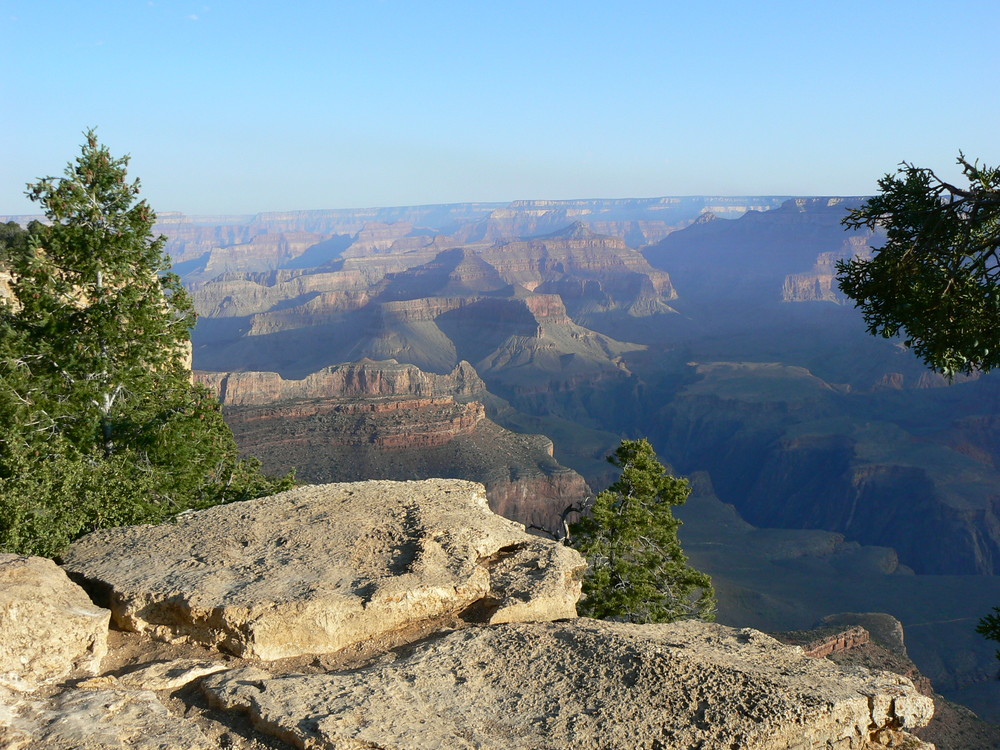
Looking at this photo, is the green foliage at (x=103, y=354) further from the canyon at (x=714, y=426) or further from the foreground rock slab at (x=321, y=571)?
the canyon at (x=714, y=426)

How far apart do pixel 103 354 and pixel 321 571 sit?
6501 millimetres

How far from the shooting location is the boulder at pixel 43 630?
680cm

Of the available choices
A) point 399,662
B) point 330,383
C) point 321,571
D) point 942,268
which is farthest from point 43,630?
point 330,383

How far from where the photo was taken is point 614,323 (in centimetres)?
18588

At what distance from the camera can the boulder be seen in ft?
22.3

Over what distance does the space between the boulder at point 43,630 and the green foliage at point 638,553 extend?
9090 millimetres

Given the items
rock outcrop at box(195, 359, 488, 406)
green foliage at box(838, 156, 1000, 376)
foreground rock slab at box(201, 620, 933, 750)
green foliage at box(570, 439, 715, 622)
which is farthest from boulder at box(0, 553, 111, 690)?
rock outcrop at box(195, 359, 488, 406)

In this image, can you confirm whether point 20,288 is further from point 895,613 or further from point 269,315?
point 269,315

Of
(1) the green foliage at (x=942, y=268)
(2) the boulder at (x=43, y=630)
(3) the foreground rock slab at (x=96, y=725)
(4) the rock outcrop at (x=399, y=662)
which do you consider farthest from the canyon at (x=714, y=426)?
(1) the green foliage at (x=942, y=268)

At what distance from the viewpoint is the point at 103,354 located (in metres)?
12.4

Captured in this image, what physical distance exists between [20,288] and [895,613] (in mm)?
50463

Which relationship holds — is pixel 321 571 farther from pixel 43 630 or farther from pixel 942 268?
pixel 942 268

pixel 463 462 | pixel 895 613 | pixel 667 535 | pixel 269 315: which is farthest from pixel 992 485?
pixel 269 315

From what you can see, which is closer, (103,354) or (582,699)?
(582,699)
